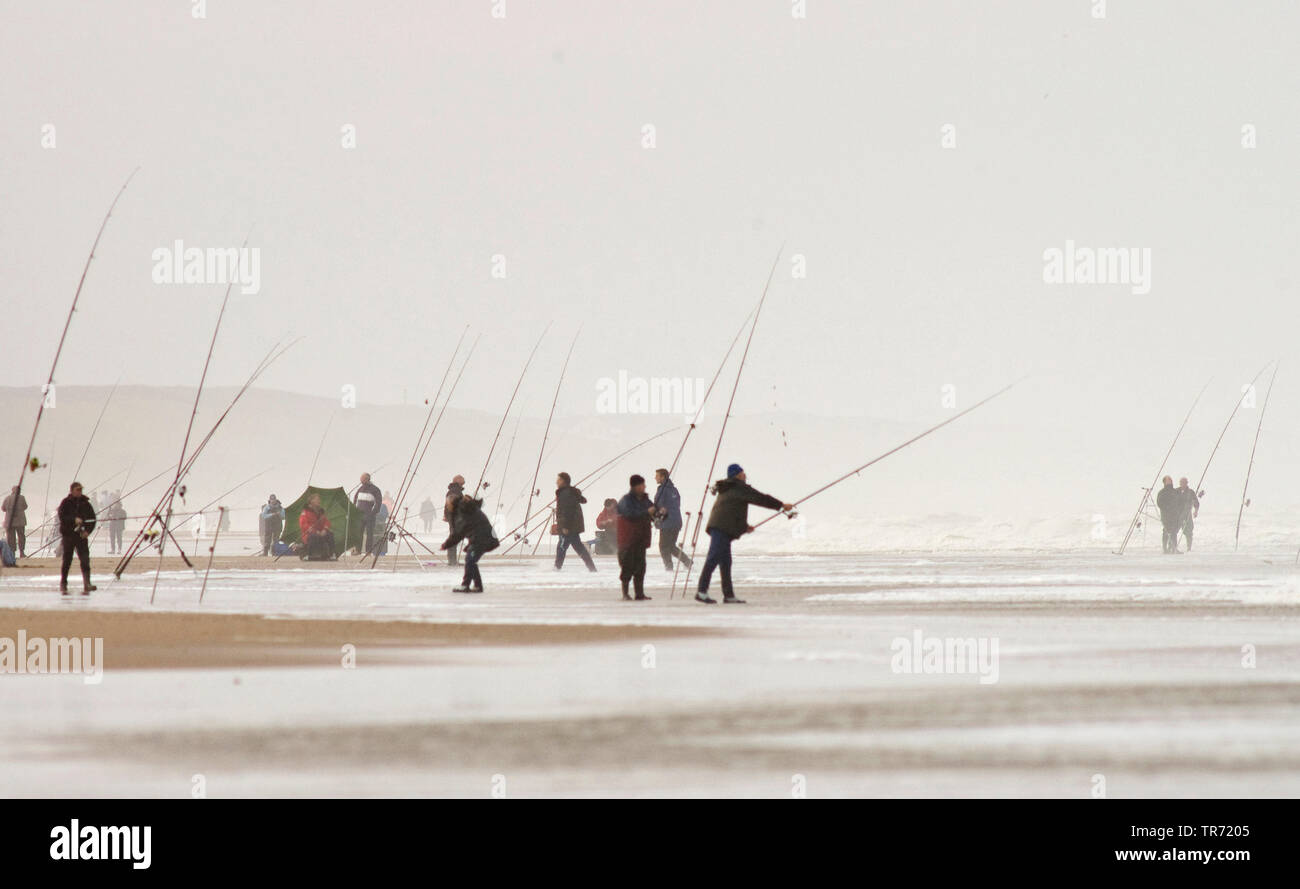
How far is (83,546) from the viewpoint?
22.8m

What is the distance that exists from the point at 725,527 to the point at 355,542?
2069 centimetres

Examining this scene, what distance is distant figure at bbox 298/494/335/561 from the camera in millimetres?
38656

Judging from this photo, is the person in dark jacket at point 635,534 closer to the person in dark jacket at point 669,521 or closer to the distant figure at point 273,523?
the person in dark jacket at point 669,521

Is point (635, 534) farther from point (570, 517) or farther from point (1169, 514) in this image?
point (1169, 514)

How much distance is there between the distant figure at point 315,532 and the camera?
127 feet

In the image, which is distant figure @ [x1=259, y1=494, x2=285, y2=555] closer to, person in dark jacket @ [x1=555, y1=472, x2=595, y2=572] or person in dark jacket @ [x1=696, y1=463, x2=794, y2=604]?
person in dark jacket @ [x1=555, y1=472, x2=595, y2=572]

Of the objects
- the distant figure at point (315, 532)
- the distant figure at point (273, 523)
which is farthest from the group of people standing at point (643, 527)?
the distant figure at point (273, 523)

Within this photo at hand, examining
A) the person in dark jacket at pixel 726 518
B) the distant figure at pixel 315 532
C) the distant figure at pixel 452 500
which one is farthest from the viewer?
the distant figure at pixel 315 532

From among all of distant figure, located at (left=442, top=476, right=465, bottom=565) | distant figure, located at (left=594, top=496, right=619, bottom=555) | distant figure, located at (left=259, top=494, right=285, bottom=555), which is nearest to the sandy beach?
distant figure, located at (left=442, top=476, right=465, bottom=565)

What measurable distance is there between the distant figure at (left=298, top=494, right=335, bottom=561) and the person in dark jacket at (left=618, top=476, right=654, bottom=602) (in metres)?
17.6

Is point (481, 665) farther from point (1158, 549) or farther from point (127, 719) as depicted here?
point (1158, 549)

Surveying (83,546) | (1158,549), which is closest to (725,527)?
(83,546)

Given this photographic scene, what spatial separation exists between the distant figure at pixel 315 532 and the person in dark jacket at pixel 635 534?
57.8 feet

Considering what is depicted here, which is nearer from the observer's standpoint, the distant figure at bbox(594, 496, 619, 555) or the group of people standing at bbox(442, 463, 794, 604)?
the group of people standing at bbox(442, 463, 794, 604)
